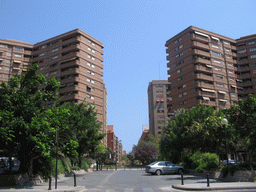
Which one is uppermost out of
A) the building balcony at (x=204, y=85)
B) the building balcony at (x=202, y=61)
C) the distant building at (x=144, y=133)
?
the building balcony at (x=202, y=61)

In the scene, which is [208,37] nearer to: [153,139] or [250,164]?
[153,139]

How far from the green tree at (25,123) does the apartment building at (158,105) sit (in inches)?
3499

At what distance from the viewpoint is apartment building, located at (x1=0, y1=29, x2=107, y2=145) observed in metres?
64.1

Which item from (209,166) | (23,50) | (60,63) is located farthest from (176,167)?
(23,50)

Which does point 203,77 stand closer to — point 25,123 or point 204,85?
point 204,85

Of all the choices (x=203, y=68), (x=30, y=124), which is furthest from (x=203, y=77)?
(x=30, y=124)

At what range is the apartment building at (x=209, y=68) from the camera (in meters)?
62.2

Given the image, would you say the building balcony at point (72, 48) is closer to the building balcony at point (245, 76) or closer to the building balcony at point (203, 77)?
the building balcony at point (203, 77)

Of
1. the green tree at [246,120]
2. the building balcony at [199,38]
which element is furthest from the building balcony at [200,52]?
the green tree at [246,120]

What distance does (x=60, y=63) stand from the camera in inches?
2625

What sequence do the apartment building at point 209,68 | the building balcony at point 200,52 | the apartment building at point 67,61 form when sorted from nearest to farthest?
the apartment building at point 209,68 < the building balcony at point 200,52 < the apartment building at point 67,61

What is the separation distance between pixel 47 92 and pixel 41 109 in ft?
4.80

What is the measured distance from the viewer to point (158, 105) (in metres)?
107

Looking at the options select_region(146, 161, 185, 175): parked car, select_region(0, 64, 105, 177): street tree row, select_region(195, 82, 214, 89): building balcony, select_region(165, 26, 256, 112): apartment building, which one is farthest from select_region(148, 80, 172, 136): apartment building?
select_region(0, 64, 105, 177): street tree row
